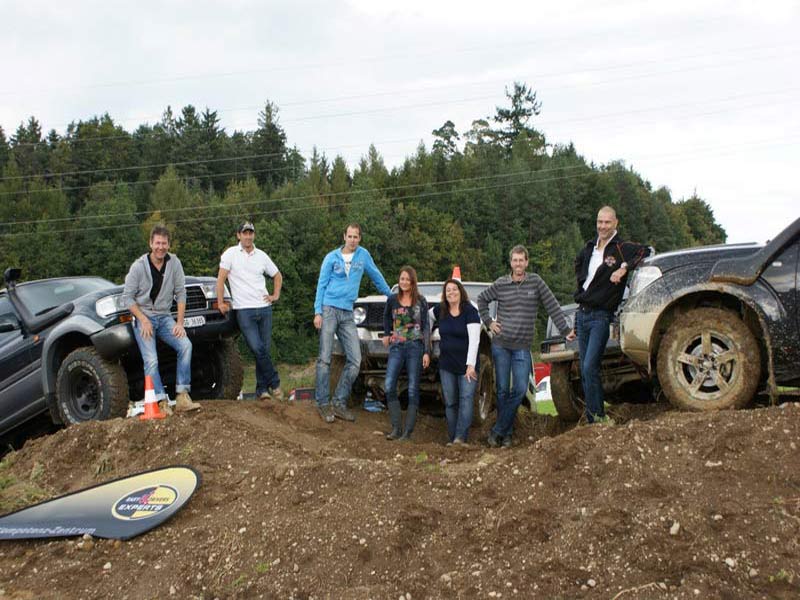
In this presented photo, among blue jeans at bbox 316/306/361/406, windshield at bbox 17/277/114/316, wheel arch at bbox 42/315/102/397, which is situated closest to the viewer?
wheel arch at bbox 42/315/102/397

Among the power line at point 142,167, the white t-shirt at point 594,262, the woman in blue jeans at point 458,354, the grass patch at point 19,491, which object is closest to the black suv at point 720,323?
the white t-shirt at point 594,262

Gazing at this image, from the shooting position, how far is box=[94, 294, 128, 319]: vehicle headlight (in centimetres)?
793

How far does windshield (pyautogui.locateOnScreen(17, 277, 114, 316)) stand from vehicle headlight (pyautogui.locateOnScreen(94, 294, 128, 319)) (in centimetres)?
129

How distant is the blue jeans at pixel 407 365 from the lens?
26.4ft

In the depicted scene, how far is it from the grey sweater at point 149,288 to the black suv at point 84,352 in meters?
0.35

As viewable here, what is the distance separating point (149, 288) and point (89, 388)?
1355 mm

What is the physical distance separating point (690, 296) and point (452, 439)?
8.99 ft

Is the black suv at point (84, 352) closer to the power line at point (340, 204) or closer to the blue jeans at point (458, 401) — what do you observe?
the blue jeans at point (458, 401)

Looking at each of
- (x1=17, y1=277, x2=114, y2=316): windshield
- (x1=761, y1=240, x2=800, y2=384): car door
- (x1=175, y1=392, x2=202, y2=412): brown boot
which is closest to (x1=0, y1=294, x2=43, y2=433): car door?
(x1=17, y1=277, x2=114, y2=316): windshield

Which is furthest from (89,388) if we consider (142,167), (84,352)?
(142,167)

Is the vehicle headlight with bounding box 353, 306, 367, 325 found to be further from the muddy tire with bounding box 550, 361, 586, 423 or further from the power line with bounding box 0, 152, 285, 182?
the power line with bounding box 0, 152, 285, 182

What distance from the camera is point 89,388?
26.7 feet

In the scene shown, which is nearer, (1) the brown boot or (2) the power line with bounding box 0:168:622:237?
(1) the brown boot

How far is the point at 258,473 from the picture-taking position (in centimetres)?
608
